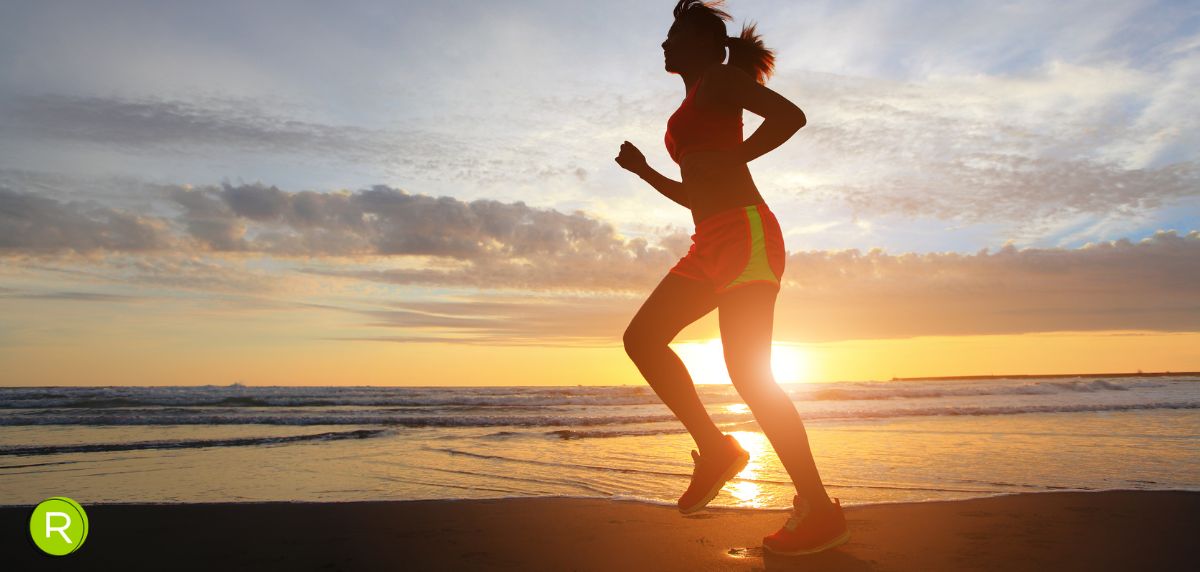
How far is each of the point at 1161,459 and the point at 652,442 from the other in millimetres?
4898

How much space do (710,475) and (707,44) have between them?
5.81ft

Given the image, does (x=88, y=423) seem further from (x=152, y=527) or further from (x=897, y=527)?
(x=897, y=527)

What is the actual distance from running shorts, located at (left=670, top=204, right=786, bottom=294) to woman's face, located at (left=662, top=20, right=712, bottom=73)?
0.66m

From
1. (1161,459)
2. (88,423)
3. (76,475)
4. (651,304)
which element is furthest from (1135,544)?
(88,423)

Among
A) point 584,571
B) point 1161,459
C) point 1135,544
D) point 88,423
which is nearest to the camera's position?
point 584,571

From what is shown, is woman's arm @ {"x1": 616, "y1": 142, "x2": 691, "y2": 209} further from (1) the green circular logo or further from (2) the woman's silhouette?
(1) the green circular logo

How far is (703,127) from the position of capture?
2.82m

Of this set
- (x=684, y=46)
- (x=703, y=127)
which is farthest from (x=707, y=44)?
(x=703, y=127)

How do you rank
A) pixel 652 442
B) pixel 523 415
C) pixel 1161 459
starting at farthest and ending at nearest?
pixel 523 415 → pixel 652 442 → pixel 1161 459

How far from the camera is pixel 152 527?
10.4ft

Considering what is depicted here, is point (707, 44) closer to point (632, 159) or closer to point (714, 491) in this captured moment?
point (632, 159)

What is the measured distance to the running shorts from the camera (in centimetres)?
271

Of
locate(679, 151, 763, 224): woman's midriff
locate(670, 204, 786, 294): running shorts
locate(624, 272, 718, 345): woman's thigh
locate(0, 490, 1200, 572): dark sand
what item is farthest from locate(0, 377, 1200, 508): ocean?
locate(679, 151, 763, 224): woman's midriff

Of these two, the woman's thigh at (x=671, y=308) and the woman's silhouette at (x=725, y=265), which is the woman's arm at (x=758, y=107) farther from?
the woman's thigh at (x=671, y=308)
